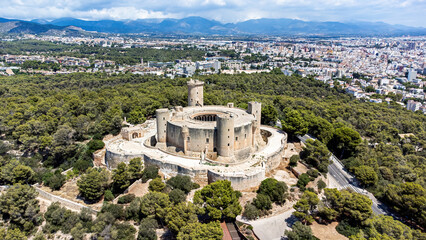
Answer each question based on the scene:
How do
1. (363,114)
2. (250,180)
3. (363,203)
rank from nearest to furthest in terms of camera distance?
(363,203) < (250,180) < (363,114)

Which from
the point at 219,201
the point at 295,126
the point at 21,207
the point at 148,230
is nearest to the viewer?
the point at 148,230

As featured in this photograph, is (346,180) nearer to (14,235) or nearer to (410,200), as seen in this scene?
(410,200)

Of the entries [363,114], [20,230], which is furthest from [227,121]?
[363,114]

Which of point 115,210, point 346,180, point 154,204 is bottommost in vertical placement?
point 346,180

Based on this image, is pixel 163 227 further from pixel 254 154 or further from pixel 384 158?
pixel 384 158

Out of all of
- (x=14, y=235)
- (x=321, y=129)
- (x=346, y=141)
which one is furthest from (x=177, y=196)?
(x=321, y=129)

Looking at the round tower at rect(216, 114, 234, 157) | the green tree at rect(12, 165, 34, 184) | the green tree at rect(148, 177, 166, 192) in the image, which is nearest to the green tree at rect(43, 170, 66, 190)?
the green tree at rect(12, 165, 34, 184)
